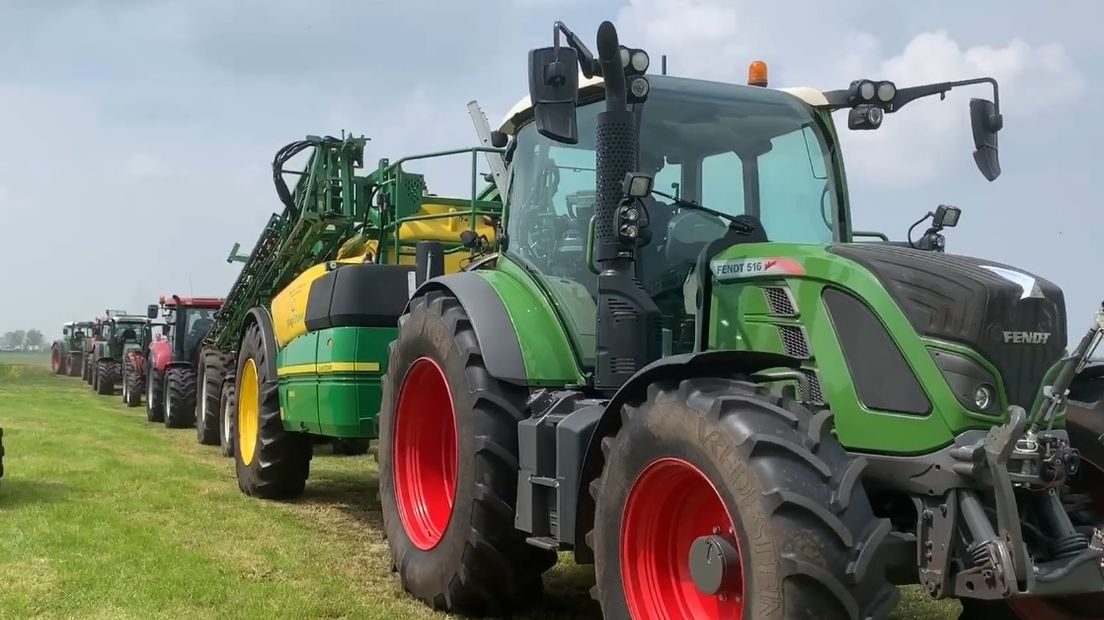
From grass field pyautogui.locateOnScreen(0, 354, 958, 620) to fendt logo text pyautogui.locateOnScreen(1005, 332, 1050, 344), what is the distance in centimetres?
210

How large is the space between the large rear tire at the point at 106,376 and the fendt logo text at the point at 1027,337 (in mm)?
26139

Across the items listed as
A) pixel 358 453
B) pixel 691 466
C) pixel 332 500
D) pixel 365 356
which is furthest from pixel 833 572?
pixel 358 453

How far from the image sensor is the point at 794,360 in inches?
152

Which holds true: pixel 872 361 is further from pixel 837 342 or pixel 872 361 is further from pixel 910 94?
pixel 910 94

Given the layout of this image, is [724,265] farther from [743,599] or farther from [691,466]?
[743,599]

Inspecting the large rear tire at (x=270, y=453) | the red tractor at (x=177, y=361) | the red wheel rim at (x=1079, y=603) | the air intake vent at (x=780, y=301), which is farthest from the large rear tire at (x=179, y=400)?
the red wheel rim at (x=1079, y=603)

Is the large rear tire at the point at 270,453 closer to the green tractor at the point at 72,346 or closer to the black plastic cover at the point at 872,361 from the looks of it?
the black plastic cover at the point at 872,361

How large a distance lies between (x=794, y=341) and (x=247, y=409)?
22.9 ft

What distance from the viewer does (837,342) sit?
374 centimetres

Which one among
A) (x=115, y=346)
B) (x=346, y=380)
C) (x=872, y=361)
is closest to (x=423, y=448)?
(x=346, y=380)

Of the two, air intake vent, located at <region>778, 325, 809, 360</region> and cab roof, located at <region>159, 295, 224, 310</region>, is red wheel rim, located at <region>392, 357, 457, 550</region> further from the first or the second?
cab roof, located at <region>159, 295, 224, 310</region>

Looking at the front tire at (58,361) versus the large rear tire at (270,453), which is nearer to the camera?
the large rear tire at (270,453)

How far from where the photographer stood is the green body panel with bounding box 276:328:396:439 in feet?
23.3

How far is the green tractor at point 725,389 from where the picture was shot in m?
3.18
